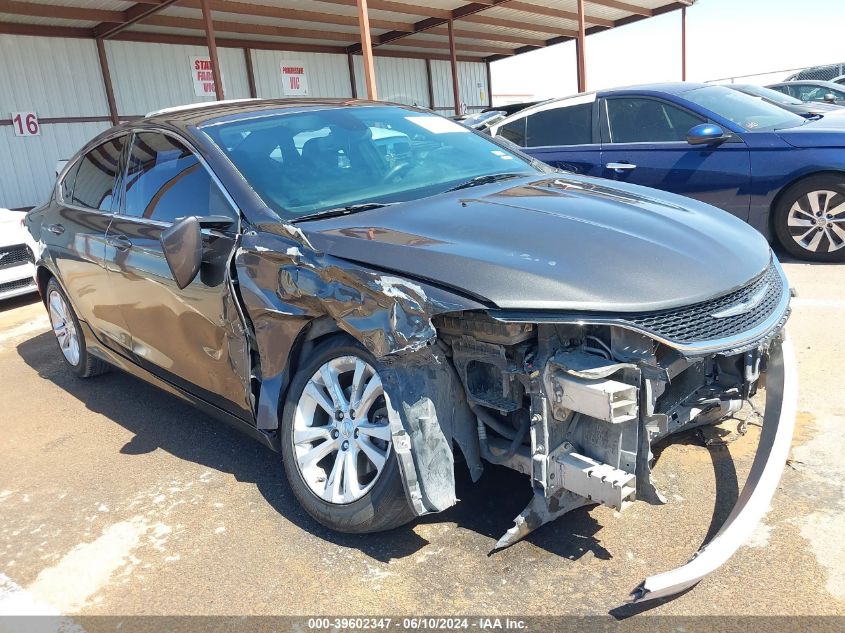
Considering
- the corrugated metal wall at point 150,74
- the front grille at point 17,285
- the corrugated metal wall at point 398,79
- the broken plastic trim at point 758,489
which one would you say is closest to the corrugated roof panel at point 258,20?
the corrugated metal wall at point 150,74

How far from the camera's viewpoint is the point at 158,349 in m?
3.66

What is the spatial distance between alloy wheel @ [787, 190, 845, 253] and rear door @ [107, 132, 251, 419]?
5034 millimetres

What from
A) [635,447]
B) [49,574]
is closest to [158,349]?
[49,574]

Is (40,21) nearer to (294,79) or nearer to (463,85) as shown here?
Result: (294,79)

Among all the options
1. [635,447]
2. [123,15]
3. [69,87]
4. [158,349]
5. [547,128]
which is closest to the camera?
[635,447]

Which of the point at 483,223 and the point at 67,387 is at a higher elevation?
the point at 483,223

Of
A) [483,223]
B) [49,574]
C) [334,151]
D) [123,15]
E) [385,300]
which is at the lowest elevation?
[49,574]

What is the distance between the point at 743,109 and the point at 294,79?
13463 millimetres

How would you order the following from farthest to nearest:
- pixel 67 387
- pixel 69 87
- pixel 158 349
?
pixel 69 87, pixel 67 387, pixel 158 349

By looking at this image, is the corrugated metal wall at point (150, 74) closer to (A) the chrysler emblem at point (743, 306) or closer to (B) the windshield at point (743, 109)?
→ (B) the windshield at point (743, 109)

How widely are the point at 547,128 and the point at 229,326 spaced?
5114 mm

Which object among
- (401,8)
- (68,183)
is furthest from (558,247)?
(401,8)

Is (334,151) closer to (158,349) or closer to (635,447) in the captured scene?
(158,349)

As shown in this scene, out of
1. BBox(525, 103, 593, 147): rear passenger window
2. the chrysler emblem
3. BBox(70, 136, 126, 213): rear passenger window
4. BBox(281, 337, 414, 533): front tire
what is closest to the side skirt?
BBox(281, 337, 414, 533): front tire
